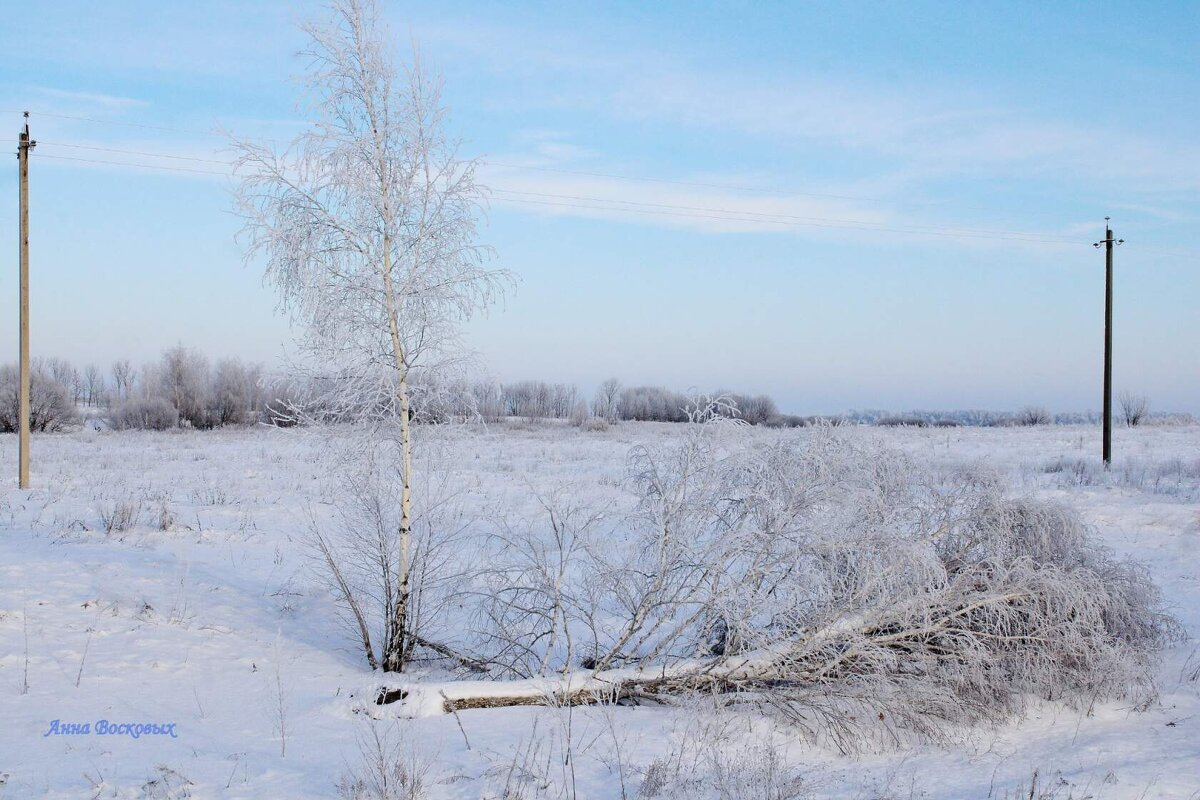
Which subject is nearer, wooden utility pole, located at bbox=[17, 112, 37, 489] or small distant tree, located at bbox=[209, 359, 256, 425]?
wooden utility pole, located at bbox=[17, 112, 37, 489]

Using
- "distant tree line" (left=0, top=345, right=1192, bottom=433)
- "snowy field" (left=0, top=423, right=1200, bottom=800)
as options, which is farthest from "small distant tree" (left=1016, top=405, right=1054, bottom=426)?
"snowy field" (left=0, top=423, right=1200, bottom=800)

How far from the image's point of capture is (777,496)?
245 inches

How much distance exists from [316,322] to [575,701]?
328cm

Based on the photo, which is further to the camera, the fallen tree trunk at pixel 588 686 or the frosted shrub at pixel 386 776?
the fallen tree trunk at pixel 588 686

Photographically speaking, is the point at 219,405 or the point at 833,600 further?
the point at 219,405

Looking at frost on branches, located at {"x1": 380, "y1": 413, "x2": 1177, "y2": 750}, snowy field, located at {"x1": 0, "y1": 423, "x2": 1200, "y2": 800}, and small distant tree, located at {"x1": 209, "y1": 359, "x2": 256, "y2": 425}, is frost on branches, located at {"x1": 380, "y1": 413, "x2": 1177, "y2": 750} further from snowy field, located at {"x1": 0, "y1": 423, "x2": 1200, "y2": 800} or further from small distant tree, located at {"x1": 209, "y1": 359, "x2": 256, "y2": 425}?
small distant tree, located at {"x1": 209, "y1": 359, "x2": 256, "y2": 425}

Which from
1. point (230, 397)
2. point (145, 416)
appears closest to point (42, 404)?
point (145, 416)

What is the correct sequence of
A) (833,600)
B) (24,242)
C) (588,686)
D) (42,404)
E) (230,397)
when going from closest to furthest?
(588,686) < (833,600) < (24,242) < (42,404) < (230,397)

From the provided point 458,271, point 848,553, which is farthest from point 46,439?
point 848,553

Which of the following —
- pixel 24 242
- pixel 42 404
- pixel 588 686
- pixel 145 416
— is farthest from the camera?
pixel 145 416

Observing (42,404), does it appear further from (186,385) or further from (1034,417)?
(1034,417)

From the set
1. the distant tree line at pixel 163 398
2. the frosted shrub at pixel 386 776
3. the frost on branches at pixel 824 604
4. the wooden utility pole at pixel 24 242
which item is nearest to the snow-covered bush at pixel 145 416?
the distant tree line at pixel 163 398

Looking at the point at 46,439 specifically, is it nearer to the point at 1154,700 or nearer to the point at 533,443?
the point at 533,443

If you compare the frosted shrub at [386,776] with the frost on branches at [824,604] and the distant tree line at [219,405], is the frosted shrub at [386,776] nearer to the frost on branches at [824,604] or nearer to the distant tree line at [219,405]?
the frost on branches at [824,604]
